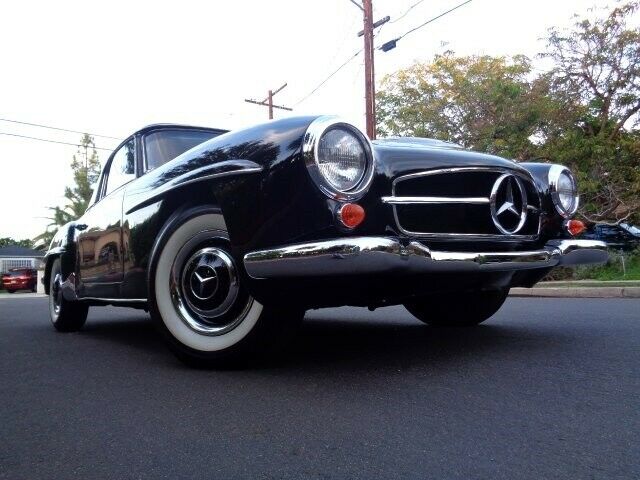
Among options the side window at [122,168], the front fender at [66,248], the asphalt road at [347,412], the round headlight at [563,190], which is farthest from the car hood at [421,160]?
the front fender at [66,248]

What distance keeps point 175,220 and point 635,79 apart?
55.0 ft

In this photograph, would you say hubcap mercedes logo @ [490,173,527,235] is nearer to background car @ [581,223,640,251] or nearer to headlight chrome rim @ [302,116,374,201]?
headlight chrome rim @ [302,116,374,201]

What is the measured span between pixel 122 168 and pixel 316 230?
2.56 meters

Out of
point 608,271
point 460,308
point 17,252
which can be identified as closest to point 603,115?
point 608,271

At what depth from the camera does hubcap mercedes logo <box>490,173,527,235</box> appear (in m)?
2.99

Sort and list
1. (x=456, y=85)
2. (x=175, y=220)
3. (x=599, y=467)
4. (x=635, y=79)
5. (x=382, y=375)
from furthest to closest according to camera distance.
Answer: (x=456, y=85)
(x=635, y=79)
(x=175, y=220)
(x=382, y=375)
(x=599, y=467)

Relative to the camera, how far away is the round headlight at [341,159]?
2525 mm

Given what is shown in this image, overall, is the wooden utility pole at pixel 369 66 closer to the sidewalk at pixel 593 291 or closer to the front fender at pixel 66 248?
the sidewalk at pixel 593 291

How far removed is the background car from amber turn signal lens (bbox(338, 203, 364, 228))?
1224 cm

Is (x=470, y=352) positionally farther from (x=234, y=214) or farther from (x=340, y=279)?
(x=234, y=214)

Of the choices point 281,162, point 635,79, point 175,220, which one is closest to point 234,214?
point 281,162

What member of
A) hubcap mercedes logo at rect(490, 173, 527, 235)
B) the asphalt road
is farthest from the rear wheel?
hubcap mercedes logo at rect(490, 173, 527, 235)

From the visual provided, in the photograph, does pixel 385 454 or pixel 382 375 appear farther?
pixel 382 375

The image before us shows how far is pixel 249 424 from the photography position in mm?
2135
